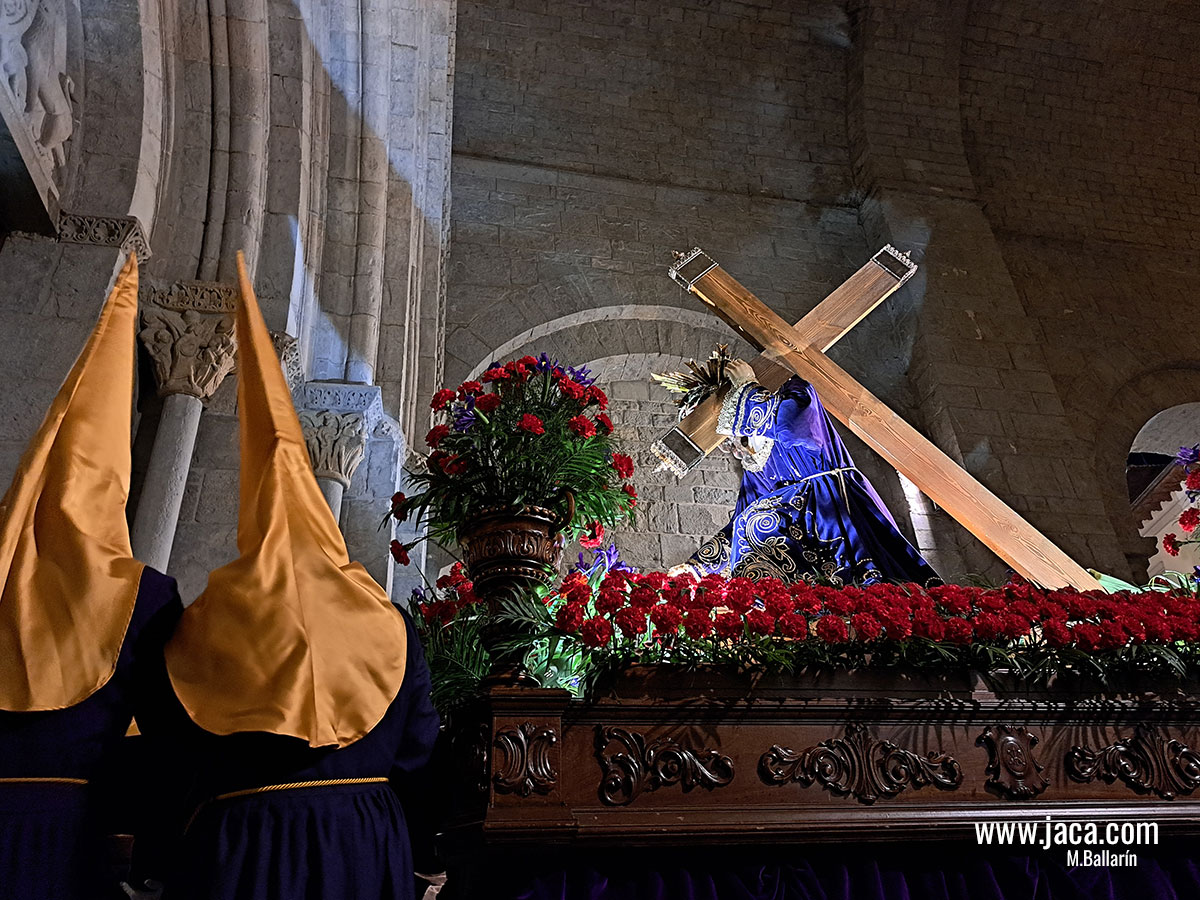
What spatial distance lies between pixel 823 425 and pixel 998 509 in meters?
0.79

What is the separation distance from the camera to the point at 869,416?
4.06m

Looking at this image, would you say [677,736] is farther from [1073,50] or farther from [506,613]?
[1073,50]

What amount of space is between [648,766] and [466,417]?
1.10 m

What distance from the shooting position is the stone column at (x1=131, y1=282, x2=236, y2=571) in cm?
332

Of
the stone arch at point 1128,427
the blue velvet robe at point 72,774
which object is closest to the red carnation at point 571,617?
the blue velvet robe at point 72,774

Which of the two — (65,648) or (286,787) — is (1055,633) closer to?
(286,787)

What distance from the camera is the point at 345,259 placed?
4.76 meters

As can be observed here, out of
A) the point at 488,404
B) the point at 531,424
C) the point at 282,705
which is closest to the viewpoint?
the point at 282,705

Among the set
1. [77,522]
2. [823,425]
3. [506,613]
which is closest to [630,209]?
[823,425]

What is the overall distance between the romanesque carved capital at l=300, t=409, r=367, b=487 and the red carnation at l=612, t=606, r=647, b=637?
8.86ft

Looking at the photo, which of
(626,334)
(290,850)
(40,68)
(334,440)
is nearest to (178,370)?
(334,440)

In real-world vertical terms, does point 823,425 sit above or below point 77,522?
above

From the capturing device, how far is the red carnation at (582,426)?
2324 millimetres

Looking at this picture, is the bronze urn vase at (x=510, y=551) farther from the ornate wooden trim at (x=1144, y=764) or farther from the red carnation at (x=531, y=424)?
the ornate wooden trim at (x=1144, y=764)
